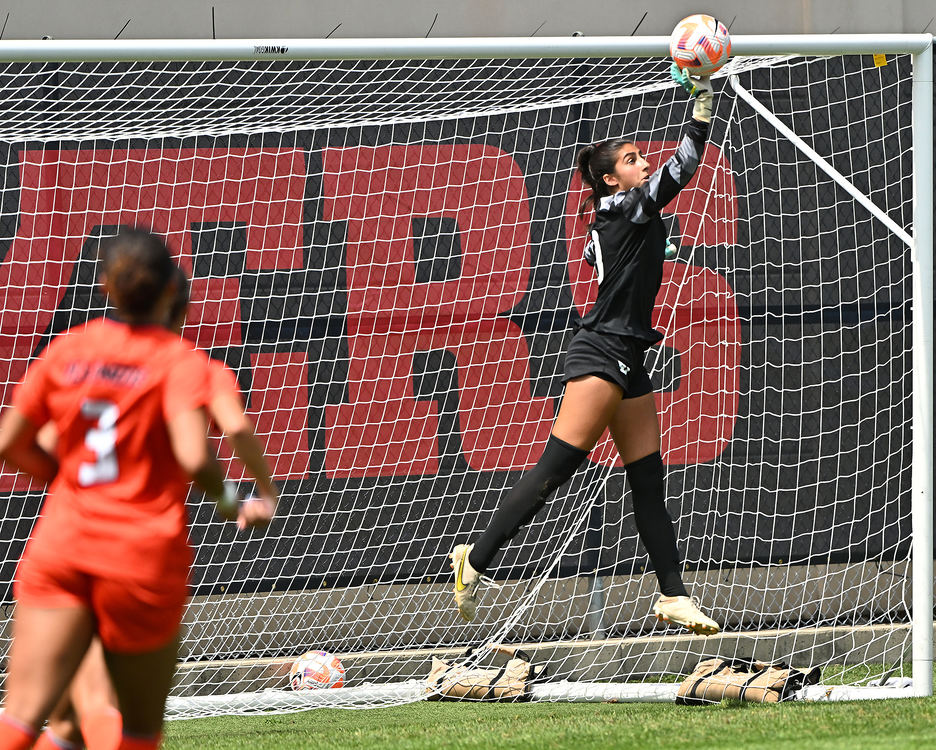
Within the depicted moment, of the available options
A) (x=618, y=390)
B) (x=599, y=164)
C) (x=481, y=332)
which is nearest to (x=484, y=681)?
(x=618, y=390)

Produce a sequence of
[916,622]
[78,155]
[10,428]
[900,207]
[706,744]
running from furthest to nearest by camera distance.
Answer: [900,207], [78,155], [916,622], [706,744], [10,428]

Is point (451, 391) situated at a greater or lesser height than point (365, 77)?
lesser

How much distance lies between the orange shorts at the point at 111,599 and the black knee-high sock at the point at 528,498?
6.57 ft

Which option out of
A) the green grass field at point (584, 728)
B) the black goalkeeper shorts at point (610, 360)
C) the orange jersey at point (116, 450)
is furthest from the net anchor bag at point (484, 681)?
the orange jersey at point (116, 450)

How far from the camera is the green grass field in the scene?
145 inches

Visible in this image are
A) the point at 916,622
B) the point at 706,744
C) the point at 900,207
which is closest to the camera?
the point at 706,744

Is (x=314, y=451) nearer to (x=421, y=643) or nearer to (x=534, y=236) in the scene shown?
(x=421, y=643)

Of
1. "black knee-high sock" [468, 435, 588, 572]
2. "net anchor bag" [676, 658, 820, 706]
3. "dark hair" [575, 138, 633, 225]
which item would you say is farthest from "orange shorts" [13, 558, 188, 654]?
"net anchor bag" [676, 658, 820, 706]

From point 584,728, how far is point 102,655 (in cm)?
212

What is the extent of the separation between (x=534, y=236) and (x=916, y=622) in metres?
2.61

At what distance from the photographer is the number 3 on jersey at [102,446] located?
86.9 inches

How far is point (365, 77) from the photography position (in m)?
5.86

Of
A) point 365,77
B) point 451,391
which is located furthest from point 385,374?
point 365,77

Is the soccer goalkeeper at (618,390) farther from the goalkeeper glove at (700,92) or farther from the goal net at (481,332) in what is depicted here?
the goal net at (481,332)
